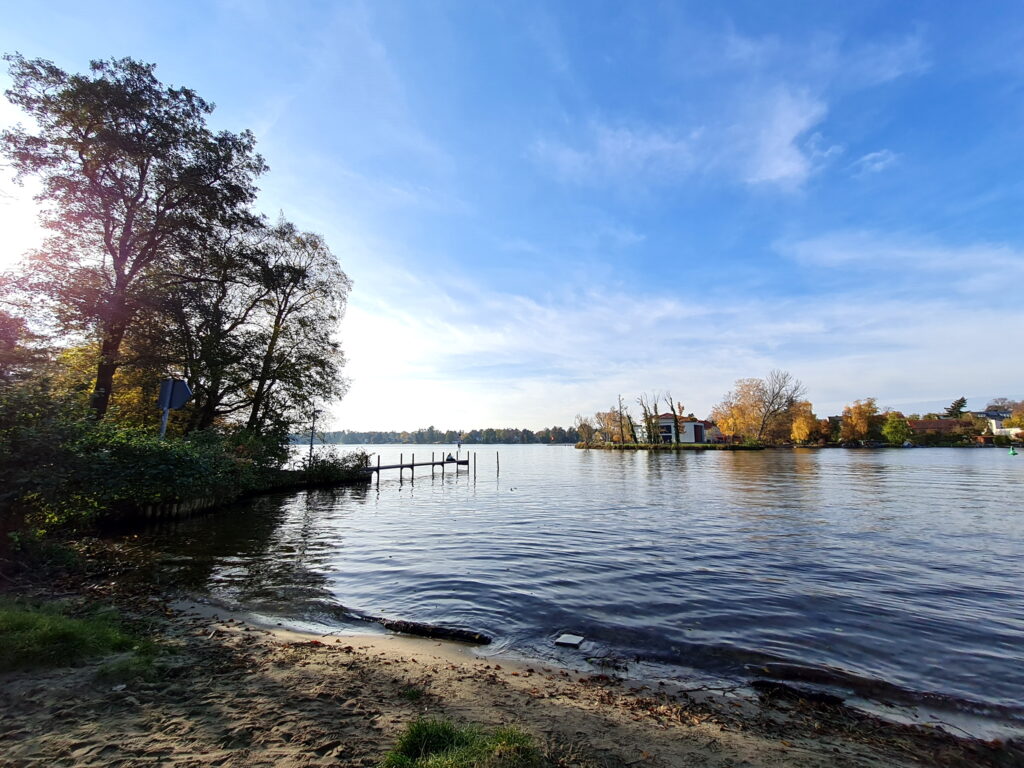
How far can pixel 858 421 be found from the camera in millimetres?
94188

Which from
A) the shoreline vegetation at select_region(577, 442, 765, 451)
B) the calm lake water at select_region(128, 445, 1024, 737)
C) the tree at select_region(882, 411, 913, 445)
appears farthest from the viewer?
the tree at select_region(882, 411, 913, 445)

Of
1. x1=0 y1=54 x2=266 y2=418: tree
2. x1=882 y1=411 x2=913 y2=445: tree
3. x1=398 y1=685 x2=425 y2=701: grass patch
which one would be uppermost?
x1=0 y1=54 x2=266 y2=418: tree

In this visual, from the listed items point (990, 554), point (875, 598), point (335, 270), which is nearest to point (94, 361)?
point (335, 270)

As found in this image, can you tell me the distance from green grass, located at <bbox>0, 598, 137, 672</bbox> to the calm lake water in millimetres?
2281

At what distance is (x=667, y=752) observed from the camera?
10.7 ft

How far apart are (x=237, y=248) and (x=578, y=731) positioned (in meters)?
23.2

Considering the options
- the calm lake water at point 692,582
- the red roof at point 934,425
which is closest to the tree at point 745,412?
the red roof at point 934,425

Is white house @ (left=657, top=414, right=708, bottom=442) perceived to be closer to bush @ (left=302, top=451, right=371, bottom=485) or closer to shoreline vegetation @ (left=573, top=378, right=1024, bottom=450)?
shoreline vegetation @ (left=573, top=378, right=1024, bottom=450)

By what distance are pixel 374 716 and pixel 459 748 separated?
98 cm

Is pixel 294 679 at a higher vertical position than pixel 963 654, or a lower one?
higher

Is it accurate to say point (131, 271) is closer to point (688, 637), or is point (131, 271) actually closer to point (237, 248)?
point (237, 248)

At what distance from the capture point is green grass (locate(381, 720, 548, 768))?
8.93ft

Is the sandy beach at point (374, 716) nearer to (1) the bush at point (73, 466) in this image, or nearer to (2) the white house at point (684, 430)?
(1) the bush at point (73, 466)

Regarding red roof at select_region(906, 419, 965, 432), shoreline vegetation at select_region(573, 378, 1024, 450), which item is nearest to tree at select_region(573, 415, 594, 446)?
shoreline vegetation at select_region(573, 378, 1024, 450)
